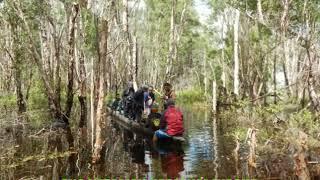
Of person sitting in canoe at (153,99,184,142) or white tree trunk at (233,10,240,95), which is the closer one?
person sitting in canoe at (153,99,184,142)

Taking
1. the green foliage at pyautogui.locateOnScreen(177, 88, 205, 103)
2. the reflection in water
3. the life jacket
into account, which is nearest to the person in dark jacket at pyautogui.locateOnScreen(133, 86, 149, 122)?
the reflection in water

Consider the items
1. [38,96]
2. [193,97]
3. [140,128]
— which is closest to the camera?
[140,128]

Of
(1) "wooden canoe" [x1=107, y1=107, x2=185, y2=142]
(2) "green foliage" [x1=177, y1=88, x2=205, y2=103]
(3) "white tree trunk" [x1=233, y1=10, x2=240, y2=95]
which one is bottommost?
(1) "wooden canoe" [x1=107, y1=107, x2=185, y2=142]

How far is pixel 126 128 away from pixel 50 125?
11.0 ft

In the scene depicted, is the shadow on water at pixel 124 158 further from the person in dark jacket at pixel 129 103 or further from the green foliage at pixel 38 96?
the green foliage at pixel 38 96

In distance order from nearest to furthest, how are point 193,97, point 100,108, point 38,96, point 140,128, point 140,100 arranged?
point 100,108, point 140,128, point 140,100, point 38,96, point 193,97

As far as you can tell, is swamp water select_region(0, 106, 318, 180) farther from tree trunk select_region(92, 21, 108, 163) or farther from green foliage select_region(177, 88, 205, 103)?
green foliage select_region(177, 88, 205, 103)

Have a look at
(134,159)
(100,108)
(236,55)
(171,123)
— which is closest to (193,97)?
(236,55)

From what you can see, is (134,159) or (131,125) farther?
(131,125)

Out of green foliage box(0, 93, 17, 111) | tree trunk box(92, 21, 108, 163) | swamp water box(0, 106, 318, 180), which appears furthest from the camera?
green foliage box(0, 93, 17, 111)

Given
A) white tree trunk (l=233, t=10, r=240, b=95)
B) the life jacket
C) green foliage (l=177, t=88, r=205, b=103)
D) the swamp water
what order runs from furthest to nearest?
green foliage (l=177, t=88, r=205, b=103)
white tree trunk (l=233, t=10, r=240, b=95)
the life jacket
the swamp water

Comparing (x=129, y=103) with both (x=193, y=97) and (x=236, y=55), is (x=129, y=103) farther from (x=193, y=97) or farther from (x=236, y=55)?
(x=193, y=97)

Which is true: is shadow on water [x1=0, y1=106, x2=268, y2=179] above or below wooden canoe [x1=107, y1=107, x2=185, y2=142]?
below

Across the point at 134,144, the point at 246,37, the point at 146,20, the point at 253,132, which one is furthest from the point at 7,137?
the point at 146,20
